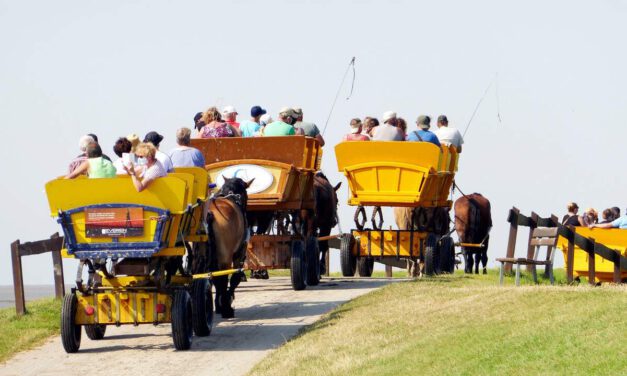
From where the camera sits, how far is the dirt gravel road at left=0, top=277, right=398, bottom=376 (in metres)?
15.8

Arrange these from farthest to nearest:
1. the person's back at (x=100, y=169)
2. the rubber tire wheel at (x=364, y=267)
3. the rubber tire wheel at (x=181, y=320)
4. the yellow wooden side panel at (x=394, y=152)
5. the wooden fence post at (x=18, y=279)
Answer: the rubber tire wheel at (x=364, y=267)
the yellow wooden side panel at (x=394, y=152)
the wooden fence post at (x=18, y=279)
the person's back at (x=100, y=169)
the rubber tire wheel at (x=181, y=320)

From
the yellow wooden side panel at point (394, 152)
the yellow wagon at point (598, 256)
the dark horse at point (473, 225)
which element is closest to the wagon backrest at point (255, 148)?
the yellow wooden side panel at point (394, 152)

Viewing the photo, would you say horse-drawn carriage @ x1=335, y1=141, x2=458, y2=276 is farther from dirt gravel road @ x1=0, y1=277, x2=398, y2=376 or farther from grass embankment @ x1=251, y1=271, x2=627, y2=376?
grass embankment @ x1=251, y1=271, x2=627, y2=376

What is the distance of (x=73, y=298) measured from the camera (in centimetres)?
1677

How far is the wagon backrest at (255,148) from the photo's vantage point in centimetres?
2286

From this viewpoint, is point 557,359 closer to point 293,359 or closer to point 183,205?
point 293,359

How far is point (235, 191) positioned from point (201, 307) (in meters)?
3.61

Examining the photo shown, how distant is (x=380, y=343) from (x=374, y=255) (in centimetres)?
1058

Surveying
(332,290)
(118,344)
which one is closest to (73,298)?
(118,344)

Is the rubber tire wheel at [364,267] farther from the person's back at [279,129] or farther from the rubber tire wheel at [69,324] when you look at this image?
the rubber tire wheel at [69,324]

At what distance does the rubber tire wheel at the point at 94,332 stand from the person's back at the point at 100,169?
83.0 inches

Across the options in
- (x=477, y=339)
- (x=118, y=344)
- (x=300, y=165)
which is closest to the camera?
(x=477, y=339)

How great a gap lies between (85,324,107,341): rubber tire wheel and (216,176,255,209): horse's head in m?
3.13

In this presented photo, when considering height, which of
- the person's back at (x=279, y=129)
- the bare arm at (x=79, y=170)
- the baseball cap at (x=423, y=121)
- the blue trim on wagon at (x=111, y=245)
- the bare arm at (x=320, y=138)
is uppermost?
the baseball cap at (x=423, y=121)
